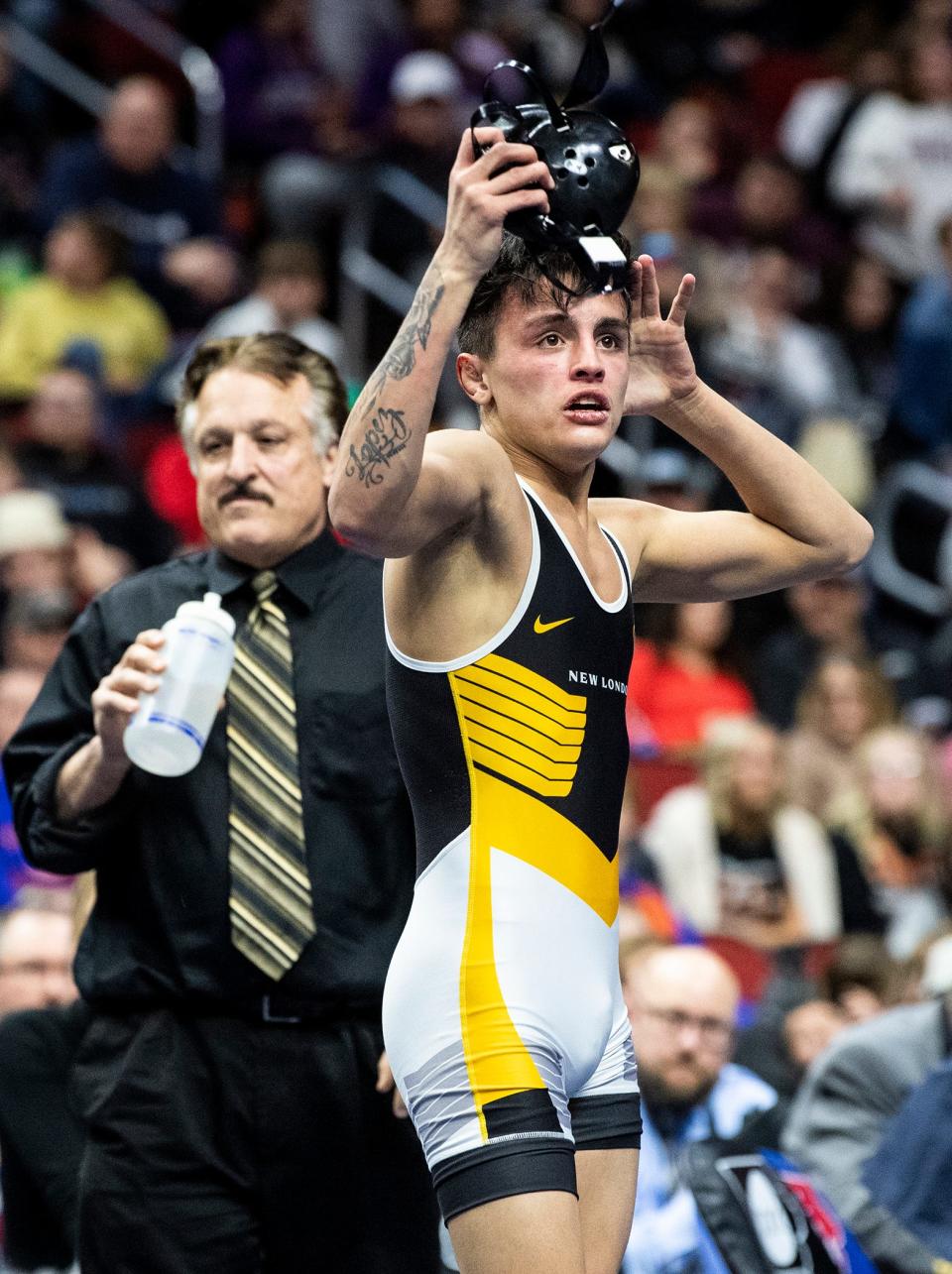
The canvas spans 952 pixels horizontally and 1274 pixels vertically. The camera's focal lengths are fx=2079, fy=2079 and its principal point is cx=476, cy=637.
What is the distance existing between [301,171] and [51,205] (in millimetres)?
1294

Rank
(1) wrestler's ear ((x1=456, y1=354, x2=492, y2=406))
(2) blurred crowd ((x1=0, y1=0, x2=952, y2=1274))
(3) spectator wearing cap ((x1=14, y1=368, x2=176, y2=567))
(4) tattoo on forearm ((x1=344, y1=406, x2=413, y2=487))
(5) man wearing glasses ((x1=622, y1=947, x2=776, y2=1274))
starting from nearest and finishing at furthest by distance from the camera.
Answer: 1. (4) tattoo on forearm ((x1=344, y1=406, x2=413, y2=487))
2. (1) wrestler's ear ((x1=456, y1=354, x2=492, y2=406))
3. (5) man wearing glasses ((x1=622, y1=947, x2=776, y2=1274))
4. (2) blurred crowd ((x1=0, y1=0, x2=952, y2=1274))
5. (3) spectator wearing cap ((x1=14, y1=368, x2=176, y2=567))

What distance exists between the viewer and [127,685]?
3.65m

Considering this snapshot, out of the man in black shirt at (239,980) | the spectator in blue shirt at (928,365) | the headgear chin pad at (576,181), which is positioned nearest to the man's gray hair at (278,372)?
the man in black shirt at (239,980)

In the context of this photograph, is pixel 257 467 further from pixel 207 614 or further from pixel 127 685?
pixel 127 685

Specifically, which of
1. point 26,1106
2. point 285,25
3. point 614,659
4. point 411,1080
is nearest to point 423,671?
point 614,659

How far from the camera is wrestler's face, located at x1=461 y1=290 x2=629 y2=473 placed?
3.23 m

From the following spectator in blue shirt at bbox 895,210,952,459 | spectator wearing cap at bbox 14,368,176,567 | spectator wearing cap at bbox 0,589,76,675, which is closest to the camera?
spectator wearing cap at bbox 0,589,76,675

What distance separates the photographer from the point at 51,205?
10586mm

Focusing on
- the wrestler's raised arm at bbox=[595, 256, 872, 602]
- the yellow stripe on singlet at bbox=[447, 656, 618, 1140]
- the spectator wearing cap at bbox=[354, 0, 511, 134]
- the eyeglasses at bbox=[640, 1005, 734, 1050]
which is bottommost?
the eyeglasses at bbox=[640, 1005, 734, 1050]

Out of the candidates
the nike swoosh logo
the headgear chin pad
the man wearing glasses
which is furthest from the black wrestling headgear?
the man wearing glasses

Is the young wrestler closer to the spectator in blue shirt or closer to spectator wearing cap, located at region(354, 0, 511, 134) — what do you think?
the spectator in blue shirt

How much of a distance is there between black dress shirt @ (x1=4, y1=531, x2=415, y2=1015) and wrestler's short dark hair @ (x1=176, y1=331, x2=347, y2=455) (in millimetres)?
324

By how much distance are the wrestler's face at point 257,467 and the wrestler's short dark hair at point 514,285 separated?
80 cm

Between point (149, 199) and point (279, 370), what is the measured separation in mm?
6890
